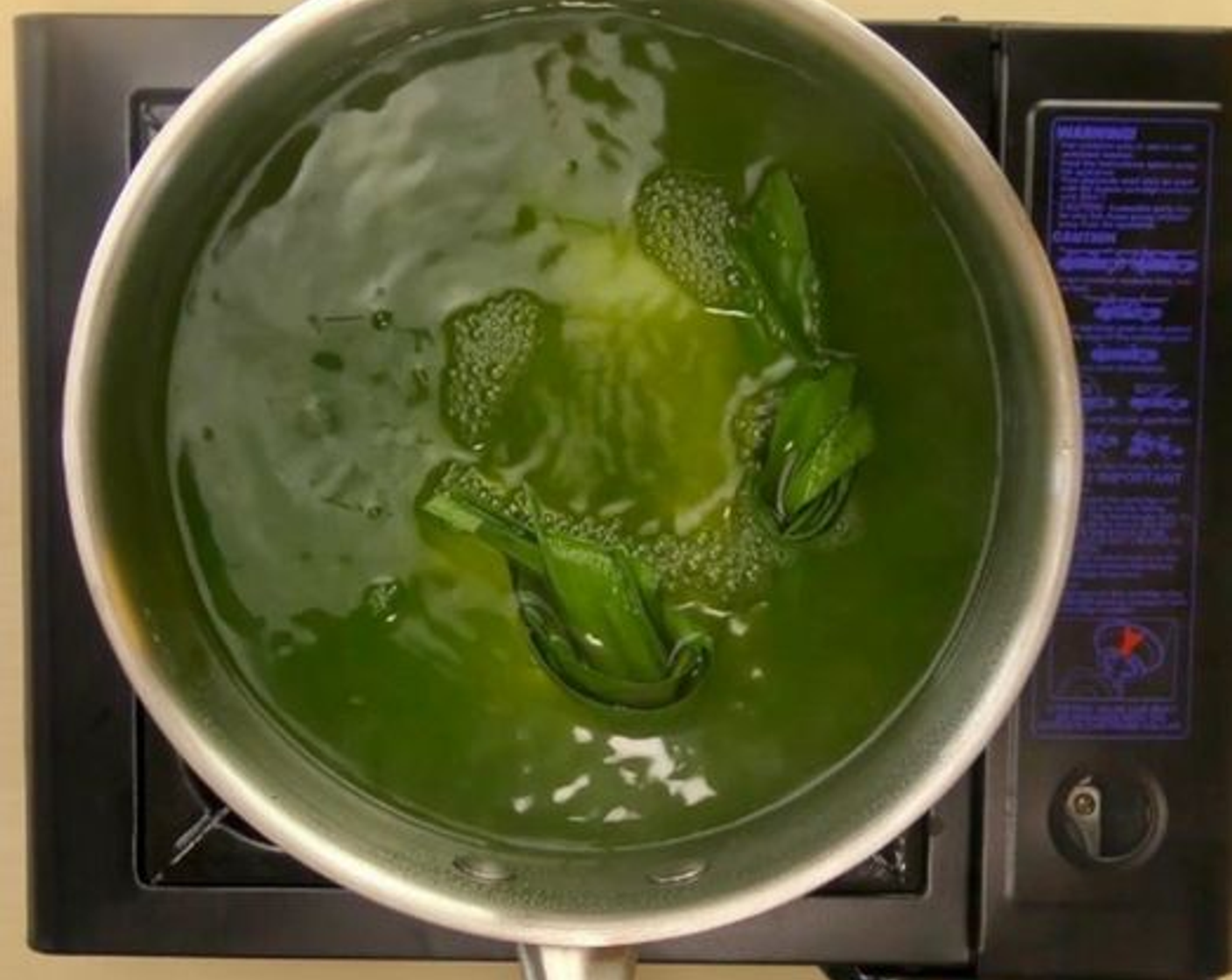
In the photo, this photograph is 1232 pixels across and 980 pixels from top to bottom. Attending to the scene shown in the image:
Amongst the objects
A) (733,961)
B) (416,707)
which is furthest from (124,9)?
(733,961)

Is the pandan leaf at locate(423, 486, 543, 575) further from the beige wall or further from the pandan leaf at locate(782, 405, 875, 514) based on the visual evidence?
the beige wall

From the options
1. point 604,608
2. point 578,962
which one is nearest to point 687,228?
point 604,608

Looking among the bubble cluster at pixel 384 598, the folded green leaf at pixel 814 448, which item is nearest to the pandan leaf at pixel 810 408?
the folded green leaf at pixel 814 448

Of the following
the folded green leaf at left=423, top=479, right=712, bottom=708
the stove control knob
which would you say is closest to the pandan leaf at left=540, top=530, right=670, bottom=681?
the folded green leaf at left=423, top=479, right=712, bottom=708

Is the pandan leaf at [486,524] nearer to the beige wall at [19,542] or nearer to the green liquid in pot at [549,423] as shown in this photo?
the green liquid in pot at [549,423]

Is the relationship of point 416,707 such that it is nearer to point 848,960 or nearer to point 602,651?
point 602,651
